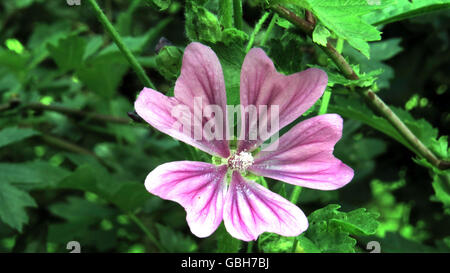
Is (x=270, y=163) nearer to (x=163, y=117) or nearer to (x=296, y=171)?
(x=296, y=171)

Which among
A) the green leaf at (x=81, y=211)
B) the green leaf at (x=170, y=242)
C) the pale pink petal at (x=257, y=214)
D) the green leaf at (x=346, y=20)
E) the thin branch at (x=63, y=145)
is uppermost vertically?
the green leaf at (x=346, y=20)

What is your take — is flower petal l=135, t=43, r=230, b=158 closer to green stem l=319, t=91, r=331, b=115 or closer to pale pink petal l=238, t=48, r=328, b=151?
pale pink petal l=238, t=48, r=328, b=151

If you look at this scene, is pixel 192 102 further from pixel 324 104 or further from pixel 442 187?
pixel 442 187

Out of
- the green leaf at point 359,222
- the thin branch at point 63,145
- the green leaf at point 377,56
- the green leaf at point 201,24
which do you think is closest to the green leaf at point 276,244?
the green leaf at point 359,222

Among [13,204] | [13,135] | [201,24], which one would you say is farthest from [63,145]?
[201,24]

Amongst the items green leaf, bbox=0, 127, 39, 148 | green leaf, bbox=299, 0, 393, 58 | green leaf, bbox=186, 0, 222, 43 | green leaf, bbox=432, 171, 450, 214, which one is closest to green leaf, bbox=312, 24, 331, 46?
green leaf, bbox=299, 0, 393, 58

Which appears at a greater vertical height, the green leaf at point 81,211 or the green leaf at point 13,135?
the green leaf at point 13,135

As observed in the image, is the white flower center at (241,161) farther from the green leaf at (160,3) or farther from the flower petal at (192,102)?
the green leaf at (160,3)
